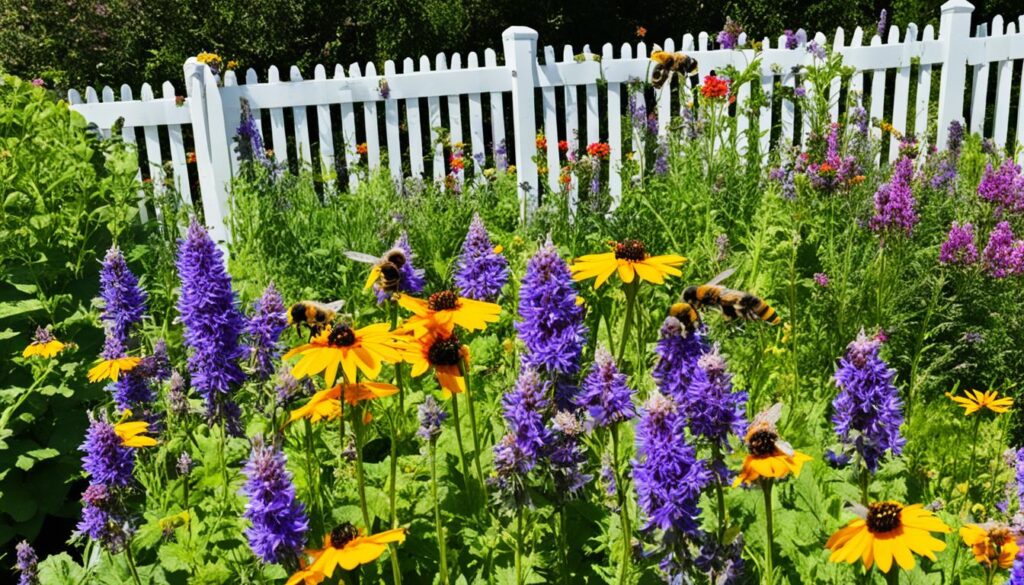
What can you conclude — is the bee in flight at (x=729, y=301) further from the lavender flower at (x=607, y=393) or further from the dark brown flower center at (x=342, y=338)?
the dark brown flower center at (x=342, y=338)

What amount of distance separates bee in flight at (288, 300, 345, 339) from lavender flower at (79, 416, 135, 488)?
47 cm

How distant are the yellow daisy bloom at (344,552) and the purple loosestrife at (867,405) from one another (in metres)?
0.83

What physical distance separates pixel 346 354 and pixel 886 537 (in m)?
0.91

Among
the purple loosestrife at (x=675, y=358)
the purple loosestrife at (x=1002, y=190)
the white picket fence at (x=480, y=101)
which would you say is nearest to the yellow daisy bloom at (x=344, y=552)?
the purple loosestrife at (x=675, y=358)

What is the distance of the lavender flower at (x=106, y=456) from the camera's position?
1901 millimetres

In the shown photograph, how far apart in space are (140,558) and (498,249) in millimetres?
1343

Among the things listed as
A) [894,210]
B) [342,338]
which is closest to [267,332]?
[342,338]

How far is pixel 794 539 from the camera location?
2.22 m

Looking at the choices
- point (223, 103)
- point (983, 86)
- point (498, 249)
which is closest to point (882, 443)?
point (498, 249)

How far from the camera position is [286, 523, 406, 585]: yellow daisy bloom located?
1.45 m

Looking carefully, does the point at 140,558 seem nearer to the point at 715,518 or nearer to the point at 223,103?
the point at 715,518

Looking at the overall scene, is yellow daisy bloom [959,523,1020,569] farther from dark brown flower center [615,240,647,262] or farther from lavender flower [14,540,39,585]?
lavender flower [14,540,39,585]

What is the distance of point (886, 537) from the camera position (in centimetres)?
144

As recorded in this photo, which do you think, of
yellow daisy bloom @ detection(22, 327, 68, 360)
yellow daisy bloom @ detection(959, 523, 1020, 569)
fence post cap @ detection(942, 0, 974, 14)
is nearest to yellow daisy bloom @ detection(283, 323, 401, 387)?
yellow daisy bloom @ detection(959, 523, 1020, 569)
